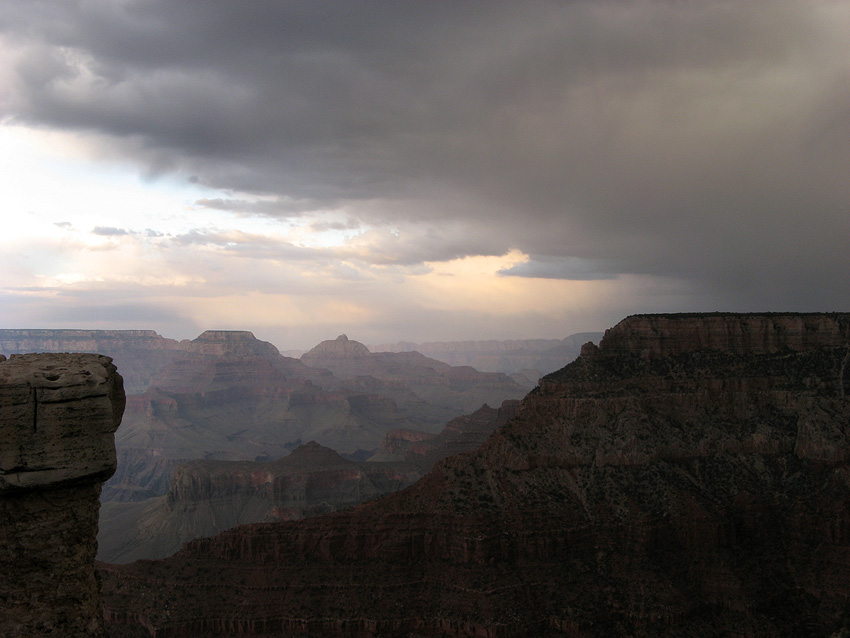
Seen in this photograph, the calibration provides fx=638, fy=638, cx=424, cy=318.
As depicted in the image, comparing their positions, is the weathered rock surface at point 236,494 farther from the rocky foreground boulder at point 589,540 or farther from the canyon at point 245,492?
the rocky foreground boulder at point 589,540

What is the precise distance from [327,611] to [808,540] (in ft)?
142

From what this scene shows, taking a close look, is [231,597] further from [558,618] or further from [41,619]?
[41,619]

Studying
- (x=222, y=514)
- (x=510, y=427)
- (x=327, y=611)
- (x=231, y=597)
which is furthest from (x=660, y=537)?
(x=222, y=514)

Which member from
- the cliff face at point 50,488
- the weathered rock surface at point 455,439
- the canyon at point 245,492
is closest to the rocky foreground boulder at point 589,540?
the cliff face at point 50,488

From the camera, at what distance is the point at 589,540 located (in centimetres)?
5716

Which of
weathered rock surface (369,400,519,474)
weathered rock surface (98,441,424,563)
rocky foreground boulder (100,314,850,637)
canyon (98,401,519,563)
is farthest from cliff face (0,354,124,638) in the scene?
weathered rock surface (369,400,519,474)

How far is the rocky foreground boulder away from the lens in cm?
5166

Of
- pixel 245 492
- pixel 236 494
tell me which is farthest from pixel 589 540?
pixel 236 494

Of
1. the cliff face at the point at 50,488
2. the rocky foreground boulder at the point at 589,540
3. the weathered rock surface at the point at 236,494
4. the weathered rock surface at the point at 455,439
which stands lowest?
the weathered rock surface at the point at 236,494

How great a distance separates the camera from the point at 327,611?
52.3 metres

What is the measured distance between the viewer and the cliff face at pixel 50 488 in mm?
13477

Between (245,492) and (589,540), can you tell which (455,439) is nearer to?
(245,492)

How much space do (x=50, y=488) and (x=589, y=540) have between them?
5162 cm

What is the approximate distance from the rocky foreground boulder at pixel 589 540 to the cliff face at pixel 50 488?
134ft
